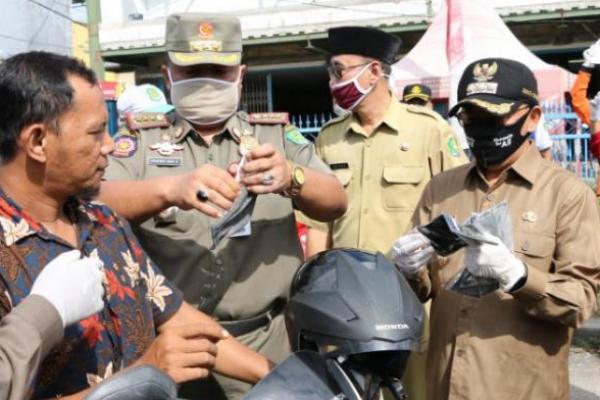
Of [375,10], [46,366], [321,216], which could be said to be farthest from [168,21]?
[375,10]

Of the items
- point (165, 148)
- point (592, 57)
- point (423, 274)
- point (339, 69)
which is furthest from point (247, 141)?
point (592, 57)

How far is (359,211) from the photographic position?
3854mm

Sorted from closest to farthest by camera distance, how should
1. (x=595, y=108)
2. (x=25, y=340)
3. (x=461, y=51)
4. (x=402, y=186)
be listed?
(x=25, y=340), (x=402, y=186), (x=595, y=108), (x=461, y=51)

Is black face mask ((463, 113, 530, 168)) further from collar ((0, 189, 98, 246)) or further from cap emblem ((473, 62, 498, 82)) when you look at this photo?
collar ((0, 189, 98, 246))

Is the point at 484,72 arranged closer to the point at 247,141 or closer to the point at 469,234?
the point at 469,234

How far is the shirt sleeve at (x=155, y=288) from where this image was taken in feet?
6.71

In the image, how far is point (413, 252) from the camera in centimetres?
246

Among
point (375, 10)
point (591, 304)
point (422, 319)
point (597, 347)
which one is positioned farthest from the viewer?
point (375, 10)

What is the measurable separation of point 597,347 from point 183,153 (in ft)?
12.9

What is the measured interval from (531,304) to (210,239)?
1.07 meters

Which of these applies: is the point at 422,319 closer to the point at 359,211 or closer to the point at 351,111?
the point at 359,211

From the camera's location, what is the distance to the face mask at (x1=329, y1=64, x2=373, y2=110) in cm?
396

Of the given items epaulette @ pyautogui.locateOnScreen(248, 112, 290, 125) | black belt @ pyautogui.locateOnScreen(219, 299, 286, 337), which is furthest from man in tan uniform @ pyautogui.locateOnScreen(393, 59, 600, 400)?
epaulette @ pyautogui.locateOnScreen(248, 112, 290, 125)

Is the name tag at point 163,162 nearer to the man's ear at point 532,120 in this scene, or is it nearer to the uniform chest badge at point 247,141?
the uniform chest badge at point 247,141
